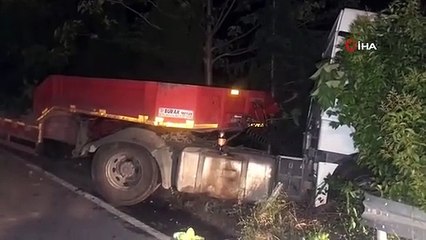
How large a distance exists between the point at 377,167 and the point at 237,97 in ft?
15.3

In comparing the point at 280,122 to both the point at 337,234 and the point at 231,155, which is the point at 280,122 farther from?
the point at 337,234

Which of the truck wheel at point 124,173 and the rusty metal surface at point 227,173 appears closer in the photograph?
the rusty metal surface at point 227,173

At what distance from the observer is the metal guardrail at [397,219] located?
520cm

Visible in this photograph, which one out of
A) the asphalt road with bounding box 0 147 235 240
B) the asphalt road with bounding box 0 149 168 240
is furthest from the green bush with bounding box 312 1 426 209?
the asphalt road with bounding box 0 149 168 240

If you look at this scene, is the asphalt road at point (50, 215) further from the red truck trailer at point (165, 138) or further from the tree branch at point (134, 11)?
the tree branch at point (134, 11)

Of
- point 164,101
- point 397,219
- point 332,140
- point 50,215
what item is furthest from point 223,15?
point 397,219

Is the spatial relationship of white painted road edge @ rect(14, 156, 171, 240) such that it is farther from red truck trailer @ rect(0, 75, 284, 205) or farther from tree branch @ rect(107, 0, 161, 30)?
tree branch @ rect(107, 0, 161, 30)

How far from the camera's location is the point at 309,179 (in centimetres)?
902

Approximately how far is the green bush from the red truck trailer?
2.41 m

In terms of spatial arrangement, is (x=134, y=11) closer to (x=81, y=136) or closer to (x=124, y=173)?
(x=81, y=136)

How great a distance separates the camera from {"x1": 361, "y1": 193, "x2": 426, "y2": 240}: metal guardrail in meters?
5.20

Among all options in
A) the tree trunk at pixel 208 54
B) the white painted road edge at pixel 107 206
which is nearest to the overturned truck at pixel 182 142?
the white painted road edge at pixel 107 206

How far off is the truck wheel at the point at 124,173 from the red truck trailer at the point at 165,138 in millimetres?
14

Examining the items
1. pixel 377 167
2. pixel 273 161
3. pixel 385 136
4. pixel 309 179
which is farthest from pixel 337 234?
pixel 273 161
